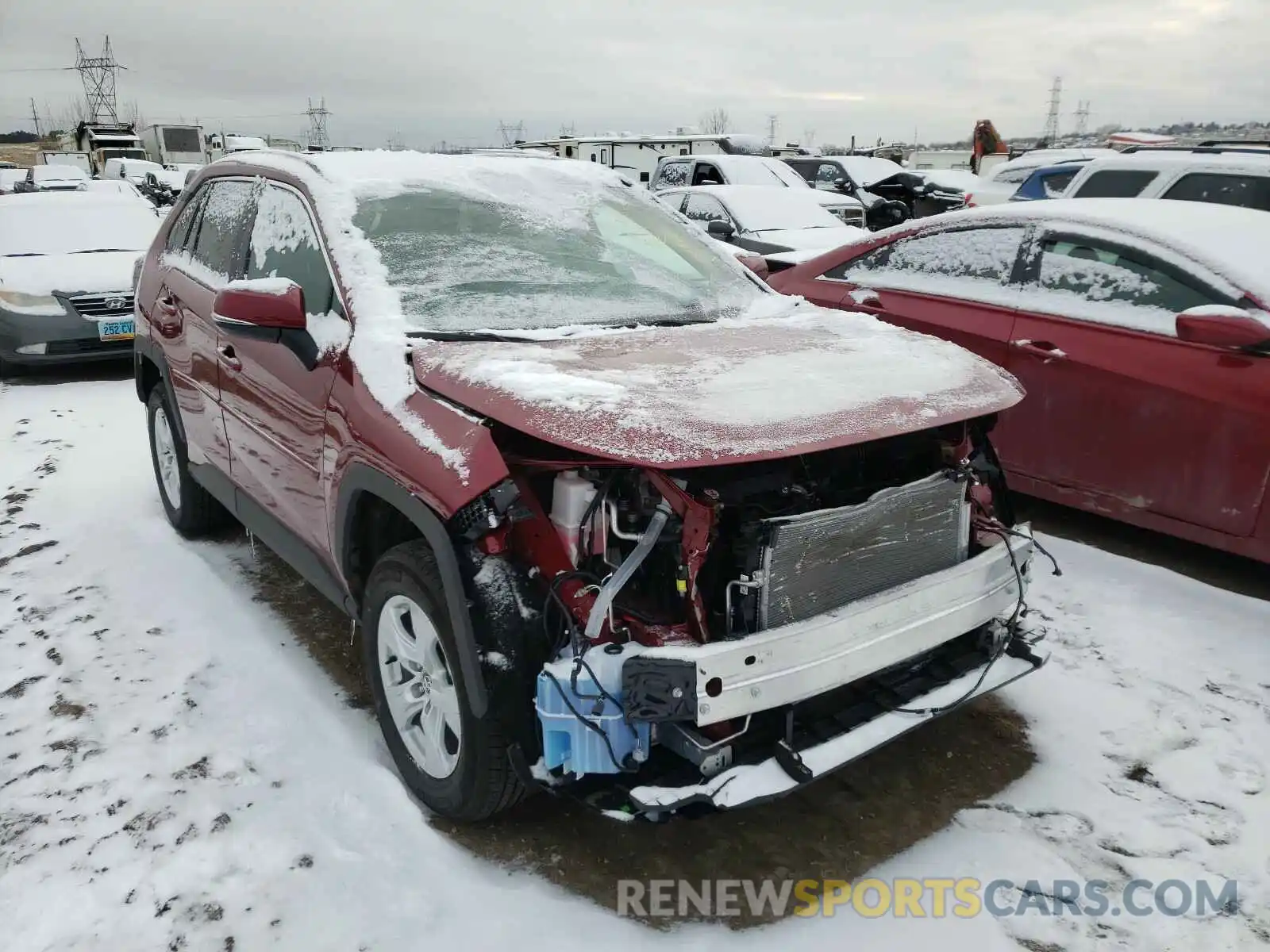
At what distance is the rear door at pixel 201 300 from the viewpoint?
12.9 ft

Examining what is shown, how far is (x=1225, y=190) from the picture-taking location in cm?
720

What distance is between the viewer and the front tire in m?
2.44

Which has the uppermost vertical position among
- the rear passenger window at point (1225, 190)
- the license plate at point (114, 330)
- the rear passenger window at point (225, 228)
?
the rear passenger window at point (1225, 190)

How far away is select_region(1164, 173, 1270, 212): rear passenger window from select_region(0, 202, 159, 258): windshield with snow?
373 inches

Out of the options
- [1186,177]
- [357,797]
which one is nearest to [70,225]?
[357,797]

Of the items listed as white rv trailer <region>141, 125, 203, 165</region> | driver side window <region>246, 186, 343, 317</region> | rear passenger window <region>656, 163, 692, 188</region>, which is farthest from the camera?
white rv trailer <region>141, 125, 203, 165</region>

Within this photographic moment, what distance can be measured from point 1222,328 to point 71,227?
1021 cm

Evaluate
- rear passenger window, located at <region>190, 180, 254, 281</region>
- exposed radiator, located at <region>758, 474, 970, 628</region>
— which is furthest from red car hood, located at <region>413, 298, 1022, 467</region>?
rear passenger window, located at <region>190, 180, 254, 281</region>

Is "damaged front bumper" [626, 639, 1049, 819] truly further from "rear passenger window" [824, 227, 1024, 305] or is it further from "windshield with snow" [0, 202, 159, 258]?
"windshield with snow" [0, 202, 159, 258]

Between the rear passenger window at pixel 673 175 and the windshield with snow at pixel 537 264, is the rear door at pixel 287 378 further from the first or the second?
the rear passenger window at pixel 673 175

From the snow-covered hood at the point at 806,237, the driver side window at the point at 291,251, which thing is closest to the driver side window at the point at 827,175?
the snow-covered hood at the point at 806,237

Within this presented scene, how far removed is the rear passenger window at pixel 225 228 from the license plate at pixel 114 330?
4.68 meters

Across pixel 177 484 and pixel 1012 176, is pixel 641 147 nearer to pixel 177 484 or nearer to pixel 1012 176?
pixel 1012 176

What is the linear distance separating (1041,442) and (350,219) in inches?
127
